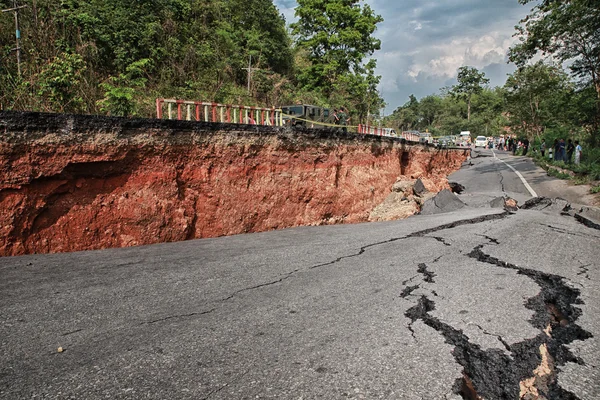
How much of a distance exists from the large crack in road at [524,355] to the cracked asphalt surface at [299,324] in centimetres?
1

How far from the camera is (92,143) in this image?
6004 millimetres

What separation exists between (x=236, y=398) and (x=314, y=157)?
29.5 ft

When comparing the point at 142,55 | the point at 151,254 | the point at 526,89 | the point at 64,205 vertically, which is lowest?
the point at 151,254

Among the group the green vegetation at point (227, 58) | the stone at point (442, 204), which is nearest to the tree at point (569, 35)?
the green vegetation at point (227, 58)

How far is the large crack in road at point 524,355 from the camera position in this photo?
93.2 inches

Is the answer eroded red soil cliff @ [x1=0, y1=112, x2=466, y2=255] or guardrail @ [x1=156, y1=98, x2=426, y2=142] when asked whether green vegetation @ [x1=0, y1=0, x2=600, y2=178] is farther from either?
eroded red soil cliff @ [x1=0, y1=112, x2=466, y2=255]

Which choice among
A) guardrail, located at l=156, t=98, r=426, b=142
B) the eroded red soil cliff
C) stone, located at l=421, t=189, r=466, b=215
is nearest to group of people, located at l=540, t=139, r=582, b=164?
stone, located at l=421, t=189, r=466, b=215

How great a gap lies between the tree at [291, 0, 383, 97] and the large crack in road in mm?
33125

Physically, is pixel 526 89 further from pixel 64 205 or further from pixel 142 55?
pixel 64 205

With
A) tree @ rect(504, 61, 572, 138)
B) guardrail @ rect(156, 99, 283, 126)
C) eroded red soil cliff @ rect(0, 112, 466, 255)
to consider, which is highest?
tree @ rect(504, 61, 572, 138)

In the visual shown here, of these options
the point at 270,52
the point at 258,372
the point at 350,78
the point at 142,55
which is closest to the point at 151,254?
the point at 258,372

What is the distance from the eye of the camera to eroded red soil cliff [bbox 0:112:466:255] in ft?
17.7

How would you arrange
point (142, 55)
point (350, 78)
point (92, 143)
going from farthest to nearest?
point (350, 78) → point (142, 55) → point (92, 143)

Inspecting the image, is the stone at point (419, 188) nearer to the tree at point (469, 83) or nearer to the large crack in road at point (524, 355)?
the large crack in road at point (524, 355)
